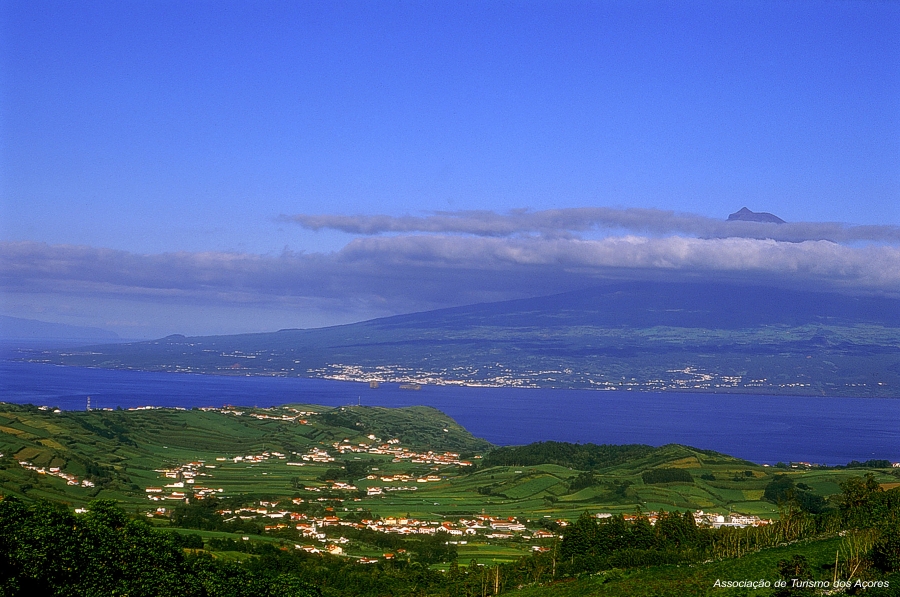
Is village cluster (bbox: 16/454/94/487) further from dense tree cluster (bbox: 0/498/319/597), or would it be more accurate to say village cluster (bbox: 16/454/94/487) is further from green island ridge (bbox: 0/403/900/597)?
dense tree cluster (bbox: 0/498/319/597)

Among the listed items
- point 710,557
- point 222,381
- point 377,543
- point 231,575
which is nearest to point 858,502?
point 710,557

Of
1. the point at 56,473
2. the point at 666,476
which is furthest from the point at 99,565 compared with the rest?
the point at 666,476

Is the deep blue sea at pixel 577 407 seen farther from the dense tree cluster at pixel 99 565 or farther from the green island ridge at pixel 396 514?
the dense tree cluster at pixel 99 565

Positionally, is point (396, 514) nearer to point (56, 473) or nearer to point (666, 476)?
point (666, 476)

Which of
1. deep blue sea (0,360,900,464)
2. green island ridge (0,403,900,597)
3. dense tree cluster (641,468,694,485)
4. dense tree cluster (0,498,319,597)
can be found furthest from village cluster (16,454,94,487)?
deep blue sea (0,360,900,464)

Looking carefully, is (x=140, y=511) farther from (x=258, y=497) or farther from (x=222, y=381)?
(x=222, y=381)

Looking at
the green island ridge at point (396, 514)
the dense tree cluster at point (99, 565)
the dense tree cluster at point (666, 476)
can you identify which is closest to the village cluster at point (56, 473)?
the green island ridge at point (396, 514)
